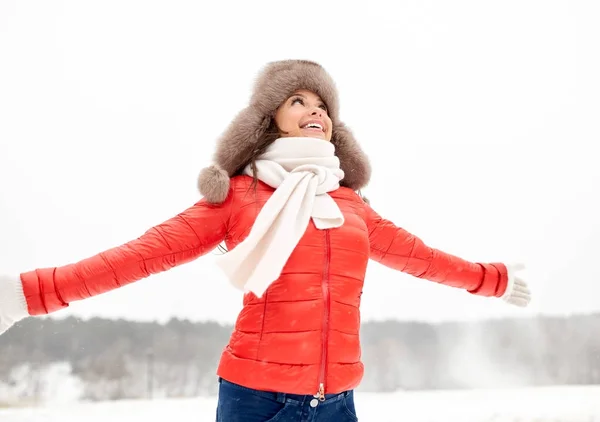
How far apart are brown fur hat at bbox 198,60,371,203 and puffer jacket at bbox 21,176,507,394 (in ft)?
0.19

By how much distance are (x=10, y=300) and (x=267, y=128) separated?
0.77m

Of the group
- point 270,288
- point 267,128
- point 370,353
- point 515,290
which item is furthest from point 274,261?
point 370,353

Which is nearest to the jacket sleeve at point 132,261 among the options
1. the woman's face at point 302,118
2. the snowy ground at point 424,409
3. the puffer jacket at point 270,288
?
the puffer jacket at point 270,288

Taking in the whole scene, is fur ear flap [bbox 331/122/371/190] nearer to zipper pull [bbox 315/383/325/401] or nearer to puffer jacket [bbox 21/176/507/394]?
puffer jacket [bbox 21/176/507/394]

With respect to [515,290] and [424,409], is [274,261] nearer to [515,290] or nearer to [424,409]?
[515,290]

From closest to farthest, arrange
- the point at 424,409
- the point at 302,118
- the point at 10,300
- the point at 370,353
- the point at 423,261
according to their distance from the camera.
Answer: the point at 10,300
the point at 302,118
the point at 423,261
the point at 424,409
the point at 370,353

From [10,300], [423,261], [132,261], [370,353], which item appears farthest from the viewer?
[370,353]

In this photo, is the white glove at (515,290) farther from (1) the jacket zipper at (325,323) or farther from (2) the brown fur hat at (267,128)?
(1) the jacket zipper at (325,323)

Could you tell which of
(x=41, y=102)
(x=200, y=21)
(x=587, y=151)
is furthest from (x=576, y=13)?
(x=41, y=102)

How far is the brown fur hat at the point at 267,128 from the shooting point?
4.69 ft

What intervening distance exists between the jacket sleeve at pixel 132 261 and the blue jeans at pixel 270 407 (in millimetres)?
337

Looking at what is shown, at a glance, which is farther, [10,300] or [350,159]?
[350,159]

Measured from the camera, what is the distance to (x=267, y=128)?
1.57 meters

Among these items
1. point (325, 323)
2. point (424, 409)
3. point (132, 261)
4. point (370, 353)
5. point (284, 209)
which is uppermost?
point (284, 209)
